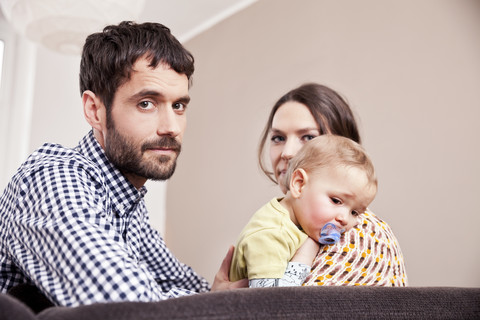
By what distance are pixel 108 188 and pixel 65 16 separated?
3.67ft

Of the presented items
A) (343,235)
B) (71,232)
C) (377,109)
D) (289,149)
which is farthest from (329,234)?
(377,109)

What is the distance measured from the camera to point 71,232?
0.89 m

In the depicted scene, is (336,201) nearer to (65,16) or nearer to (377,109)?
(65,16)

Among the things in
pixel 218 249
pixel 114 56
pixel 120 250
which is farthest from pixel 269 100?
pixel 120 250

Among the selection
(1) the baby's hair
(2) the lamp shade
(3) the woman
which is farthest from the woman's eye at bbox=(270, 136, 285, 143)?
(2) the lamp shade

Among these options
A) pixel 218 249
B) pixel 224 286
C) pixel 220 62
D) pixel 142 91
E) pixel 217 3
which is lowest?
pixel 218 249

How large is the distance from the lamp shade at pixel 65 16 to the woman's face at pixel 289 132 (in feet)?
2.74

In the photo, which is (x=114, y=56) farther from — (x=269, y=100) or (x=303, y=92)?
(x=269, y=100)

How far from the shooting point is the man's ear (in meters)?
1.40

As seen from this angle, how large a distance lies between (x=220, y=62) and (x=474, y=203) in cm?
238

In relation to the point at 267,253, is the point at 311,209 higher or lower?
higher

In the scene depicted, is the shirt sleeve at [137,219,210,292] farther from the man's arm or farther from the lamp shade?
the lamp shade

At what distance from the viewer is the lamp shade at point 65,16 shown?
6.63 ft

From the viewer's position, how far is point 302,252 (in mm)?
1259
